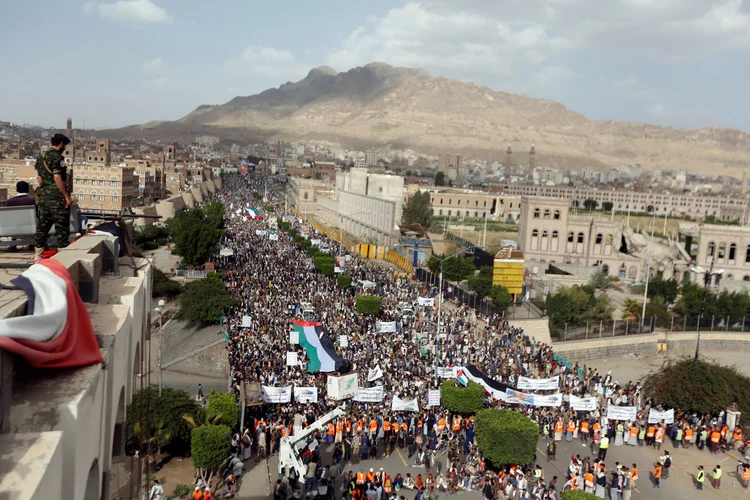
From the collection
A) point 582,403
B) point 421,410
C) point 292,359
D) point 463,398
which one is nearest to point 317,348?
point 292,359

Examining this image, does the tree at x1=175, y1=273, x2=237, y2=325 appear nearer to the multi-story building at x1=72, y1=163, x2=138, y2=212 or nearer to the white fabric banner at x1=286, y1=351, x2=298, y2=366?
the white fabric banner at x1=286, y1=351, x2=298, y2=366

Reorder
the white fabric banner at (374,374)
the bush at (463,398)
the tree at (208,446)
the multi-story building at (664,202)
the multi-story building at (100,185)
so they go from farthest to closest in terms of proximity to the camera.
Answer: the multi-story building at (664,202) < the multi-story building at (100,185) < the white fabric banner at (374,374) < the bush at (463,398) < the tree at (208,446)

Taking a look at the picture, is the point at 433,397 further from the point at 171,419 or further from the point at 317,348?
the point at 171,419

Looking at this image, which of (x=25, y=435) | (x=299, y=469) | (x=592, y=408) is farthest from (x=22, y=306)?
(x=592, y=408)

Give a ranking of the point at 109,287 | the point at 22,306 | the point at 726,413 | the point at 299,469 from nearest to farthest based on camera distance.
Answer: the point at 22,306 → the point at 109,287 → the point at 299,469 → the point at 726,413

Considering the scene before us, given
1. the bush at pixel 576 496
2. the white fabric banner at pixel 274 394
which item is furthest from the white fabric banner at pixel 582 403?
the white fabric banner at pixel 274 394

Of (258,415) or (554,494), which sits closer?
(554,494)

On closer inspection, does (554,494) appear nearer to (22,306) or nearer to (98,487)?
(98,487)

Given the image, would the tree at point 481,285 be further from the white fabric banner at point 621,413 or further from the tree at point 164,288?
the tree at point 164,288
